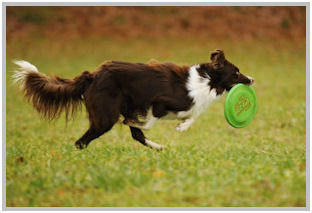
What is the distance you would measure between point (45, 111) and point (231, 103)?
3.14 m

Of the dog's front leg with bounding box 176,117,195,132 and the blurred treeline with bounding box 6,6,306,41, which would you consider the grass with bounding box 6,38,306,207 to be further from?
the blurred treeline with bounding box 6,6,306,41

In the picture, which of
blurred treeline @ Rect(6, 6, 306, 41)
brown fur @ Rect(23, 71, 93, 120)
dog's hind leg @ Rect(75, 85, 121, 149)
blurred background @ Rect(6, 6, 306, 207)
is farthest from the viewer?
blurred treeline @ Rect(6, 6, 306, 41)

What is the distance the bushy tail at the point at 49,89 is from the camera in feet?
22.3

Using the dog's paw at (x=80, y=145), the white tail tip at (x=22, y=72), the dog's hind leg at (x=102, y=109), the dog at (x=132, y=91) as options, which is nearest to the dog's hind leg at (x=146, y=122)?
the dog at (x=132, y=91)

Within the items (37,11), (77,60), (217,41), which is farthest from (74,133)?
(37,11)

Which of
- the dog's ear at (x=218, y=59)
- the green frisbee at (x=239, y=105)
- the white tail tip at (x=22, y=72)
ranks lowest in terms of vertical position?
the green frisbee at (x=239, y=105)

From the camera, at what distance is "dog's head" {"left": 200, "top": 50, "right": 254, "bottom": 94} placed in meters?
6.87

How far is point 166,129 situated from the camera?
11156 mm

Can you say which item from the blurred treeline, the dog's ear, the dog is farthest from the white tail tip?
the blurred treeline

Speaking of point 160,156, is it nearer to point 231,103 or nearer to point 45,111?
point 231,103

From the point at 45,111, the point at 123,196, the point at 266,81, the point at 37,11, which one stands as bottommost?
the point at 123,196

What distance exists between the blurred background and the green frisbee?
0.57 metres

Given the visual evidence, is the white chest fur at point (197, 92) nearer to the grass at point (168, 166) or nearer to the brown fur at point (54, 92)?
the grass at point (168, 166)

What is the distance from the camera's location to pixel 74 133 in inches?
435
